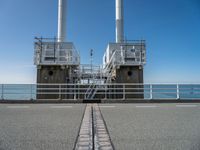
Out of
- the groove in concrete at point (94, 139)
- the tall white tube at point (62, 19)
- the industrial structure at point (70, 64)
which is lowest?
the groove in concrete at point (94, 139)

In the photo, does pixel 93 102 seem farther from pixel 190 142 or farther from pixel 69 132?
pixel 190 142

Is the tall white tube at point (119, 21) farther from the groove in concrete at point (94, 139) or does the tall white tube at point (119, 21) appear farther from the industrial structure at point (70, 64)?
the groove in concrete at point (94, 139)

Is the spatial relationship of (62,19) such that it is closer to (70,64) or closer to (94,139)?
(70,64)

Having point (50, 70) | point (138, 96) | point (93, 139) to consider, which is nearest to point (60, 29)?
point (50, 70)

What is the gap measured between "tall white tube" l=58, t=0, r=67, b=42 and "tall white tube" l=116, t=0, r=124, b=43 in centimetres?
588

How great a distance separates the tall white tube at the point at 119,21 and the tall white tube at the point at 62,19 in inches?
232

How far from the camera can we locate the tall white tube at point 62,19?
59.9 ft

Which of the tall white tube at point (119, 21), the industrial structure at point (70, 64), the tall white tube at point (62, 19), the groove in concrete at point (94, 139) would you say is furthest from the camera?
the tall white tube at point (119, 21)

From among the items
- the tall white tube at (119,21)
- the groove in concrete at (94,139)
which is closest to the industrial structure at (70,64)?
the tall white tube at (119,21)

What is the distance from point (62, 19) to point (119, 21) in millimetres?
6343

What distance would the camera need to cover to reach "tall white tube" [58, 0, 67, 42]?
59.9ft

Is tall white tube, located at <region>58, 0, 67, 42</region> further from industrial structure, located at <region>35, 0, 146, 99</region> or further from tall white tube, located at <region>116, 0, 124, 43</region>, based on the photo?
tall white tube, located at <region>116, 0, 124, 43</region>

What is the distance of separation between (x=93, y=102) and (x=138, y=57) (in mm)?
7241

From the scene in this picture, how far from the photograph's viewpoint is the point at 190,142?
317cm
